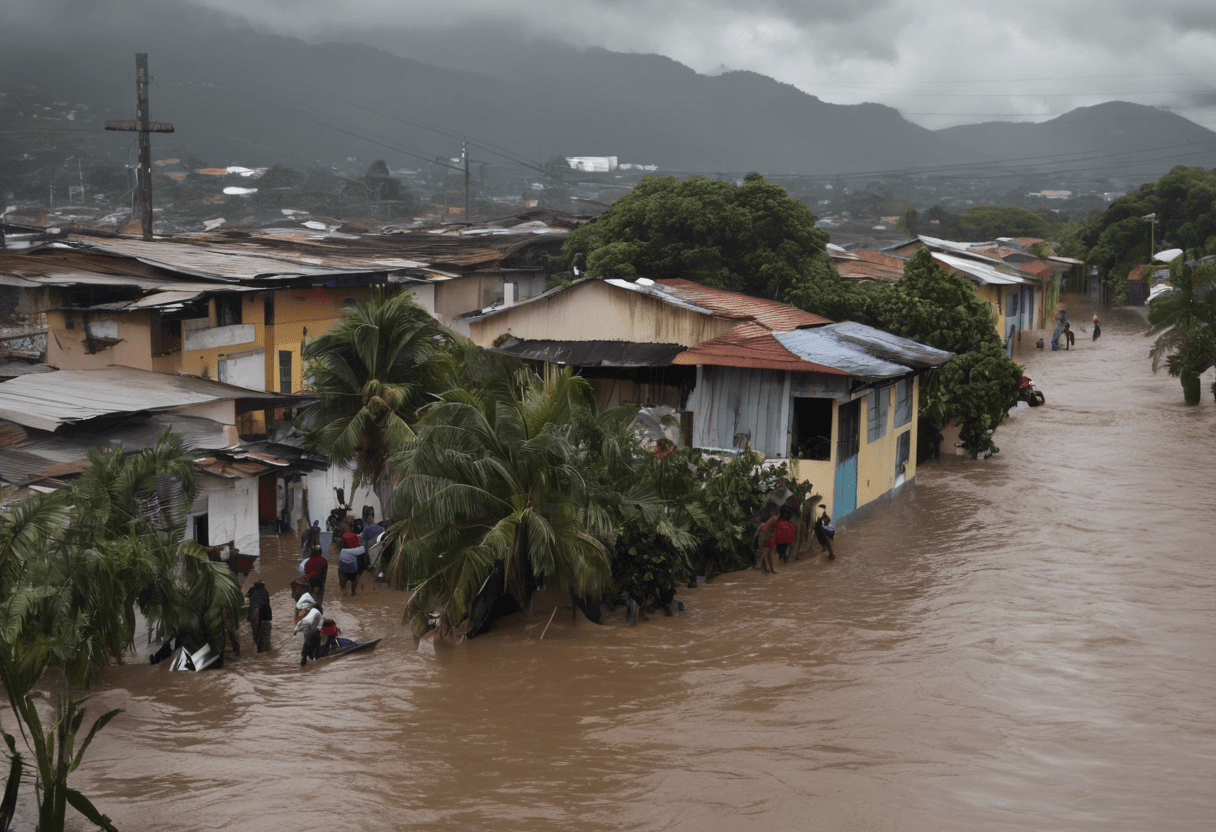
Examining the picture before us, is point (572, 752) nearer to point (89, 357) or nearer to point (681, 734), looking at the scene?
point (681, 734)

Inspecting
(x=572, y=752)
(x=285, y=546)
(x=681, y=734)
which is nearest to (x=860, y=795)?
(x=681, y=734)

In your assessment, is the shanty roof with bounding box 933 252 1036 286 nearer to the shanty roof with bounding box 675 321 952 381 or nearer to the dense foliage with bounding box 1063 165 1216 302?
the dense foliage with bounding box 1063 165 1216 302

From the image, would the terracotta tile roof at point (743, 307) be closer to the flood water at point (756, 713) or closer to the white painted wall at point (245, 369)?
the flood water at point (756, 713)

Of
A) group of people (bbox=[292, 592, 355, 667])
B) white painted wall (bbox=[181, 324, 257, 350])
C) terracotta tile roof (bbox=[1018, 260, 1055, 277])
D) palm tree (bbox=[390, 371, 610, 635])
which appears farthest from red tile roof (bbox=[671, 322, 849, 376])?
terracotta tile roof (bbox=[1018, 260, 1055, 277])

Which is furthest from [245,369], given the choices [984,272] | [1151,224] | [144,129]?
[1151,224]

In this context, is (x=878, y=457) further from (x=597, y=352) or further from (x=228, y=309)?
(x=228, y=309)
